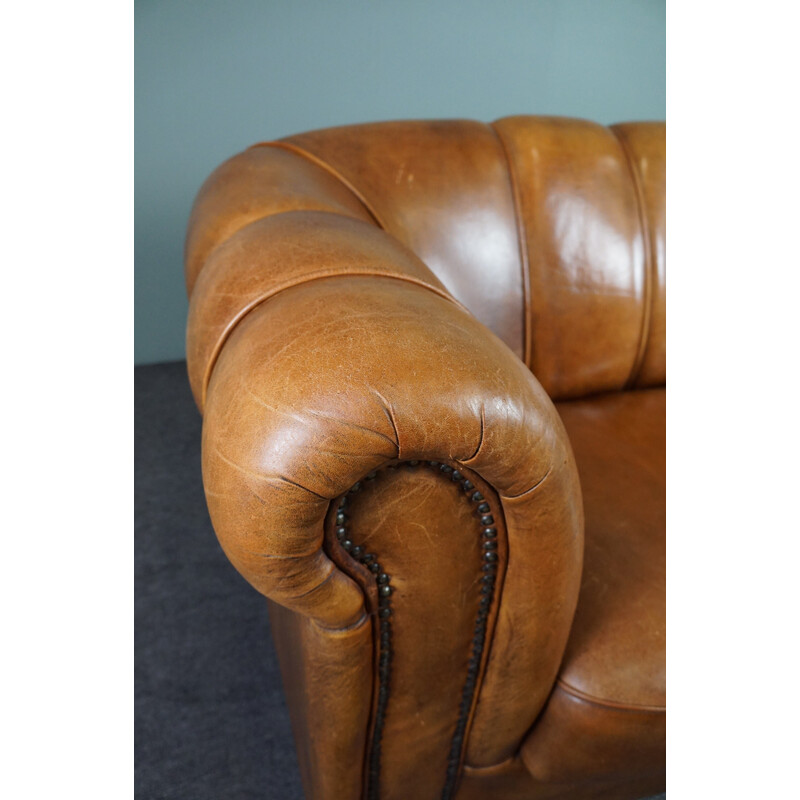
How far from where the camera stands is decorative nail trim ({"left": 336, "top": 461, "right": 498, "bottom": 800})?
640mm

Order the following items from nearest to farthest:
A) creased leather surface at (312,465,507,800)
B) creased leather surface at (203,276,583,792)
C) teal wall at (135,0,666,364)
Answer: creased leather surface at (203,276,583,792) → creased leather surface at (312,465,507,800) → teal wall at (135,0,666,364)

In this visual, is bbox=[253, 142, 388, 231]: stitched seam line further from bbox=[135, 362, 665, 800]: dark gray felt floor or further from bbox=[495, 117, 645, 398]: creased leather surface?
bbox=[135, 362, 665, 800]: dark gray felt floor

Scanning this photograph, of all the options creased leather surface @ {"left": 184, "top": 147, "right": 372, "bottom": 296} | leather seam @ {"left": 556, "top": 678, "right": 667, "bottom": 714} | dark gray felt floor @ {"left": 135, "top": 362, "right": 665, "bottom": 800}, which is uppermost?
creased leather surface @ {"left": 184, "top": 147, "right": 372, "bottom": 296}

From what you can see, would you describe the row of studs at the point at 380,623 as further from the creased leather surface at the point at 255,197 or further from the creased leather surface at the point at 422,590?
the creased leather surface at the point at 255,197

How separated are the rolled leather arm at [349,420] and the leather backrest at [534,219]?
A: 400mm

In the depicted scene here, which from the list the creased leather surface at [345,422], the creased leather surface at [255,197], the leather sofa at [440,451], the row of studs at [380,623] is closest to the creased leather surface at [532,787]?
the leather sofa at [440,451]

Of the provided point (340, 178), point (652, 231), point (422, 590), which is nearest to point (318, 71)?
point (340, 178)

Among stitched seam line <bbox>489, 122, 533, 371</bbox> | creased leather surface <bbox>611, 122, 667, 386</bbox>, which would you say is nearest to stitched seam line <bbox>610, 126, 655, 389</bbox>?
creased leather surface <bbox>611, 122, 667, 386</bbox>

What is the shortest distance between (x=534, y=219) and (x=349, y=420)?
2.50 ft

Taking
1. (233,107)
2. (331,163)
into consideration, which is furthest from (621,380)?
(233,107)

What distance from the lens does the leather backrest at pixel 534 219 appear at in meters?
1.14

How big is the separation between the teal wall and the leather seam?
69.0 inches

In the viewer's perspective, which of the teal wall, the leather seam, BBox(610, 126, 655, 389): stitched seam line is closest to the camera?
the leather seam

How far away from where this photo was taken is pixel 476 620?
29.2 inches
